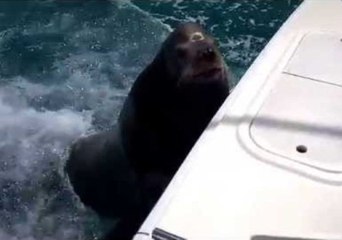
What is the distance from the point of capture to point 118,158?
4.02 meters

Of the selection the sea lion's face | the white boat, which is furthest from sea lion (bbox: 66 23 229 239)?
the white boat

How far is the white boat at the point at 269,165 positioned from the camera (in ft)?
6.51

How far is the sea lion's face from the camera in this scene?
11.2 ft

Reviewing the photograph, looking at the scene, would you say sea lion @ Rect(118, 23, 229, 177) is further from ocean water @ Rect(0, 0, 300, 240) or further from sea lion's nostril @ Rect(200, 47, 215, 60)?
ocean water @ Rect(0, 0, 300, 240)

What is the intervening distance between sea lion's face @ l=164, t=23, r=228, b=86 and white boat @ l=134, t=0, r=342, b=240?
0.56 meters

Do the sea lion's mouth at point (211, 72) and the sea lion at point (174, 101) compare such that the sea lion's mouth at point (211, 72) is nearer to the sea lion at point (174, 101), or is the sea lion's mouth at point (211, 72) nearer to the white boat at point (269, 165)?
the sea lion at point (174, 101)

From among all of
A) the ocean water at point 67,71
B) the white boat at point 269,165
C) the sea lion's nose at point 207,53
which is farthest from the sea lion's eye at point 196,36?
the ocean water at point 67,71

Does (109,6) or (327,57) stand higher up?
(327,57)

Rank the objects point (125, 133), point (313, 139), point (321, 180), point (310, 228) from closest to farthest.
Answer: point (310, 228) → point (321, 180) → point (313, 139) → point (125, 133)

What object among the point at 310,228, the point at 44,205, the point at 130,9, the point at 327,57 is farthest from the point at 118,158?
the point at 130,9

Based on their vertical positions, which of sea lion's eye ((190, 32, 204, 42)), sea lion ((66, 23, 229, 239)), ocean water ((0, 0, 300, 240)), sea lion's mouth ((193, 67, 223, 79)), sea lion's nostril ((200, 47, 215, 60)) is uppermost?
sea lion's nostril ((200, 47, 215, 60))

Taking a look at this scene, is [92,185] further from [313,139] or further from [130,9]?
[130,9]

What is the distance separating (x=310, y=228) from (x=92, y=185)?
246 centimetres

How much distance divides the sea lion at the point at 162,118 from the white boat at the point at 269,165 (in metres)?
0.63
